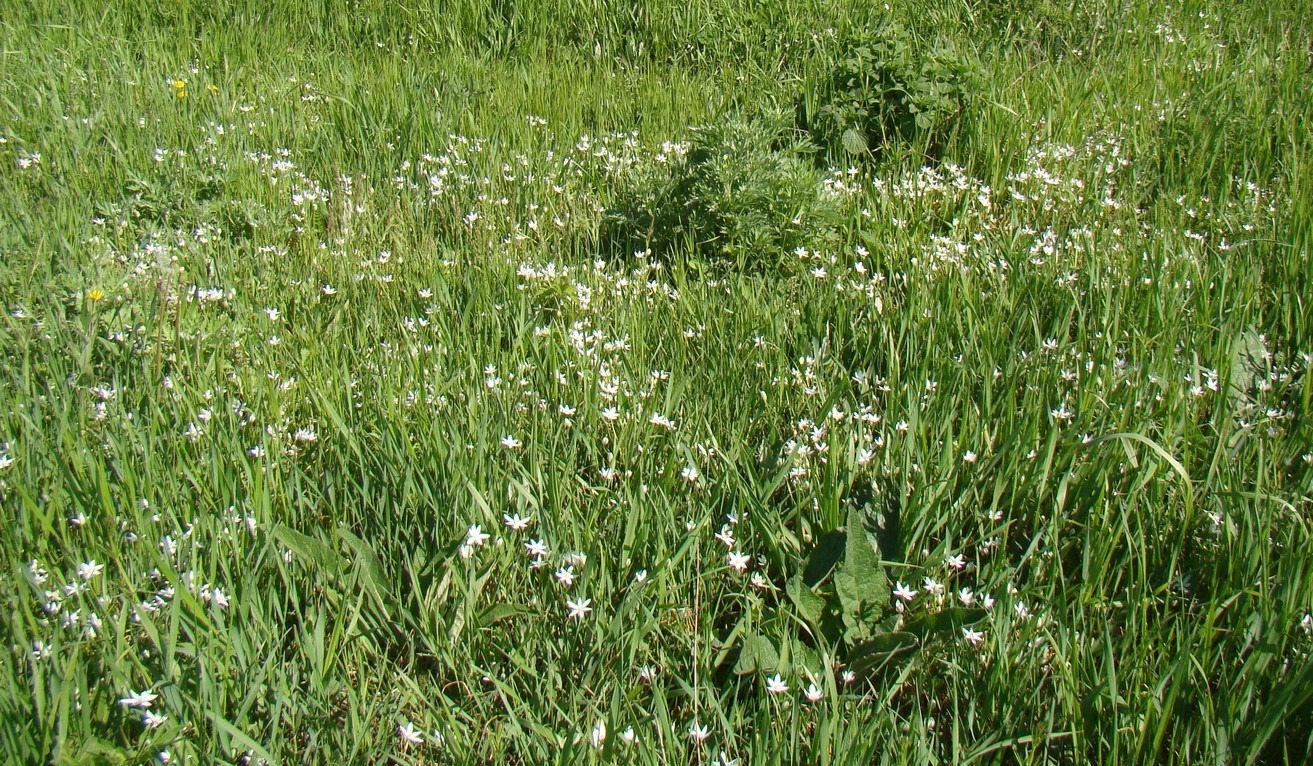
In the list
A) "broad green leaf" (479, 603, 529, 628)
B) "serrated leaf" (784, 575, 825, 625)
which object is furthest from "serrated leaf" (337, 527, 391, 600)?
"serrated leaf" (784, 575, 825, 625)

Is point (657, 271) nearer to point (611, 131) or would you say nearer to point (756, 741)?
point (611, 131)

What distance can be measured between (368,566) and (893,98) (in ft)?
11.5

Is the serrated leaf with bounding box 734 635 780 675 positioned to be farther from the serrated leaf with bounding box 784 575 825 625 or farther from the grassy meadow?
the serrated leaf with bounding box 784 575 825 625

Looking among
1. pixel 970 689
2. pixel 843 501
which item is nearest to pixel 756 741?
pixel 970 689

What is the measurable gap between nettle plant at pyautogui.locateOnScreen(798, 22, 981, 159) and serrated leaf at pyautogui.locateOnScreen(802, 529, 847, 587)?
2.67 m

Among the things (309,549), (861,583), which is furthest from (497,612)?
(861,583)

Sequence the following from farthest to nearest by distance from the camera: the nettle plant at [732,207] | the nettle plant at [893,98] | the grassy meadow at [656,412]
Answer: the nettle plant at [893,98] < the nettle plant at [732,207] < the grassy meadow at [656,412]

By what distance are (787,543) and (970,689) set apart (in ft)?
1.85

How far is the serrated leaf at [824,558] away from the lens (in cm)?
222

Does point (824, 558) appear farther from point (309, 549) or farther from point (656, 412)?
point (309, 549)

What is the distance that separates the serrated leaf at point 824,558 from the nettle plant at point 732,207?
1.51 metres

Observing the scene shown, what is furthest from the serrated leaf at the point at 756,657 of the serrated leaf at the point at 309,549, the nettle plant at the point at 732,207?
the nettle plant at the point at 732,207

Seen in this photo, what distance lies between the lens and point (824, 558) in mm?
2244

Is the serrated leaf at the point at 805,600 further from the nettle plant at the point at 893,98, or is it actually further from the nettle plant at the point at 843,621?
the nettle plant at the point at 893,98
